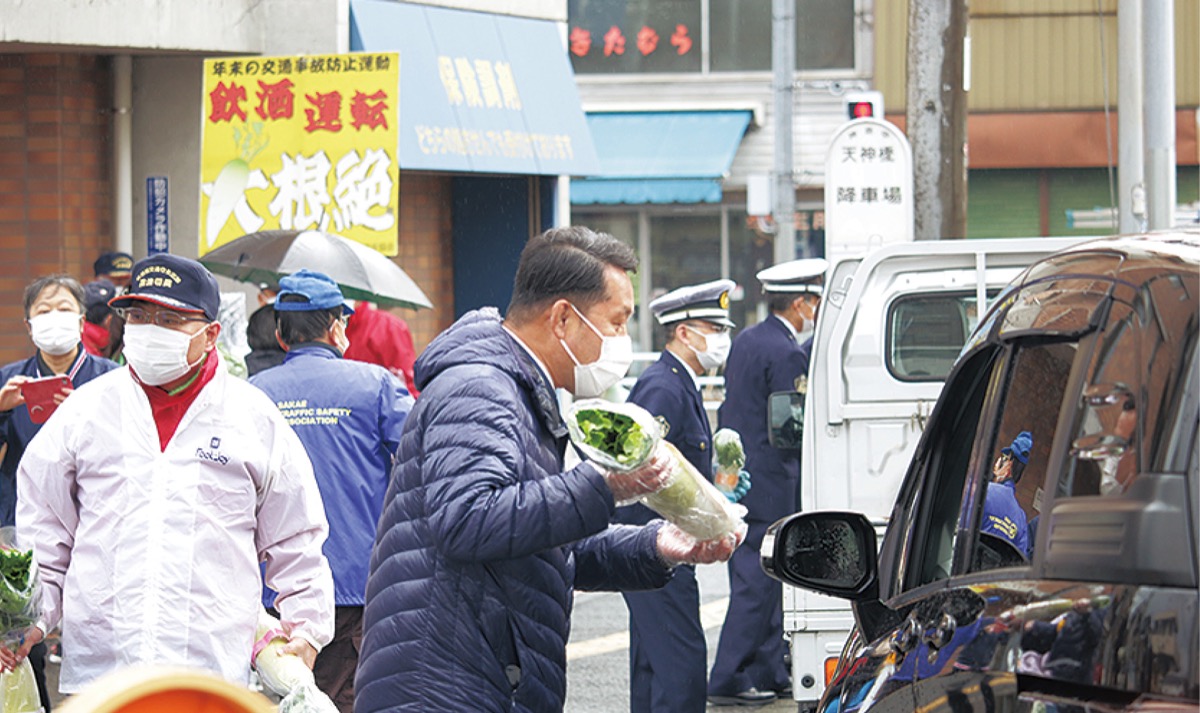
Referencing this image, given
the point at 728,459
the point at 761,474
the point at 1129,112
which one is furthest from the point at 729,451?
the point at 1129,112

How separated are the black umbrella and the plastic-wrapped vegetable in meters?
1.72

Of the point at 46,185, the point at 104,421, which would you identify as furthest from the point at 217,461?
the point at 46,185

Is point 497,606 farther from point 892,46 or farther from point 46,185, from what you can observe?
point 892,46

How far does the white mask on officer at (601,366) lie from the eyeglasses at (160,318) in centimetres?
134

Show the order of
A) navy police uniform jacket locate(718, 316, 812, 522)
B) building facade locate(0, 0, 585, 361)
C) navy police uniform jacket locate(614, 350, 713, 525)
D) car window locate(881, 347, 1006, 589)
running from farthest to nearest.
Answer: building facade locate(0, 0, 585, 361) < navy police uniform jacket locate(718, 316, 812, 522) < navy police uniform jacket locate(614, 350, 713, 525) < car window locate(881, 347, 1006, 589)

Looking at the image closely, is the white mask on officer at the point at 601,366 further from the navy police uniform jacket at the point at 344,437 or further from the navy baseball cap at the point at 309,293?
the navy baseball cap at the point at 309,293

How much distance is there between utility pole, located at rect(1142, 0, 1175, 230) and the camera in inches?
558

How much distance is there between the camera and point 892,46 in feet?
91.0

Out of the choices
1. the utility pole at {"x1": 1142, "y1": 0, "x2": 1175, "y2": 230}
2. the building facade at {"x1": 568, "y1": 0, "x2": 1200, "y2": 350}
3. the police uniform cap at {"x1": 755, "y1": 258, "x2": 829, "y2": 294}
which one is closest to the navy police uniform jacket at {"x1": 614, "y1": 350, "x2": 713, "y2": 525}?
the police uniform cap at {"x1": 755, "y1": 258, "x2": 829, "y2": 294}

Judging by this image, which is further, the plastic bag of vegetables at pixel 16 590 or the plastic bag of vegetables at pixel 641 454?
the plastic bag of vegetables at pixel 16 590

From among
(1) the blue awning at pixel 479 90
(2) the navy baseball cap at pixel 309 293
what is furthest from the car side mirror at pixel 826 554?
(1) the blue awning at pixel 479 90

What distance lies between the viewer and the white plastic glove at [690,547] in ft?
12.7

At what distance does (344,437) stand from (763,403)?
3.87 meters

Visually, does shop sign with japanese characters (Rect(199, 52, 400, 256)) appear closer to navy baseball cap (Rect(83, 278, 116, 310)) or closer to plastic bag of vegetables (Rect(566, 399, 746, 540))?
navy baseball cap (Rect(83, 278, 116, 310))
